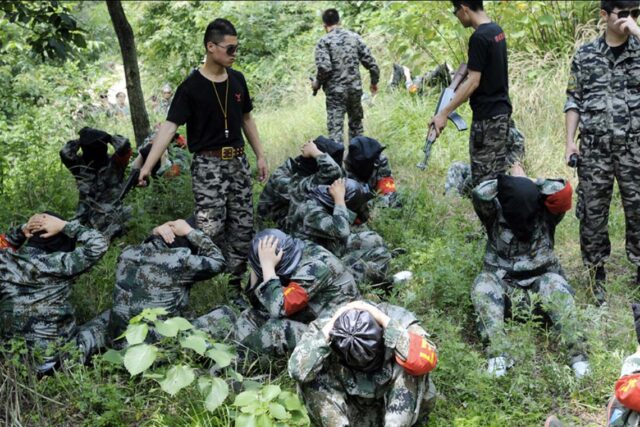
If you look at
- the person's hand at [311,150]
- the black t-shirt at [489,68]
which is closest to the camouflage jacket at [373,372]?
the person's hand at [311,150]

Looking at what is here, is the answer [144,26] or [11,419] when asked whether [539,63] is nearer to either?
[11,419]

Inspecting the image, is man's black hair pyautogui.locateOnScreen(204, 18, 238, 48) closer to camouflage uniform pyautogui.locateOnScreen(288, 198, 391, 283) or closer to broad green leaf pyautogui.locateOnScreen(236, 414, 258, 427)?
camouflage uniform pyautogui.locateOnScreen(288, 198, 391, 283)

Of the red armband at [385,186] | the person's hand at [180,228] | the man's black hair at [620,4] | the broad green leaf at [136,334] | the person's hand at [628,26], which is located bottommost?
the red armband at [385,186]

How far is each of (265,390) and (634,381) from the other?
4.93 ft

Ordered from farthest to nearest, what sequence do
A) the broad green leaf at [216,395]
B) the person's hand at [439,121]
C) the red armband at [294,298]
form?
the person's hand at [439,121], the red armband at [294,298], the broad green leaf at [216,395]

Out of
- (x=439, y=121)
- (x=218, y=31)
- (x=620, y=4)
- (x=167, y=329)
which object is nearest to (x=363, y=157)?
(x=439, y=121)

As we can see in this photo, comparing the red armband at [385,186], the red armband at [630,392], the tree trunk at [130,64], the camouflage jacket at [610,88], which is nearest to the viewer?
the red armband at [630,392]

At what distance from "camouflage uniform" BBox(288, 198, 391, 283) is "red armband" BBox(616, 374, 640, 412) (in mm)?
2346

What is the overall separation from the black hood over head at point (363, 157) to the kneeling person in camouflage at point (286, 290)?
1892 mm

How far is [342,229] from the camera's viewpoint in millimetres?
4664

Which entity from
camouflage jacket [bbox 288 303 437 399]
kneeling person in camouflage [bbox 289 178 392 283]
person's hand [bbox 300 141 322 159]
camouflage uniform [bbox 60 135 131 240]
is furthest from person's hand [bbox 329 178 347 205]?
camouflage uniform [bbox 60 135 131 240]

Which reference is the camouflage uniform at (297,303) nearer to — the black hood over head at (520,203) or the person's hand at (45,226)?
the black hood over head at (520,203)

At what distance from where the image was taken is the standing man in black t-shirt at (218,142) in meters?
4.68

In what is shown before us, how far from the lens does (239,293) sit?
4.96 m
